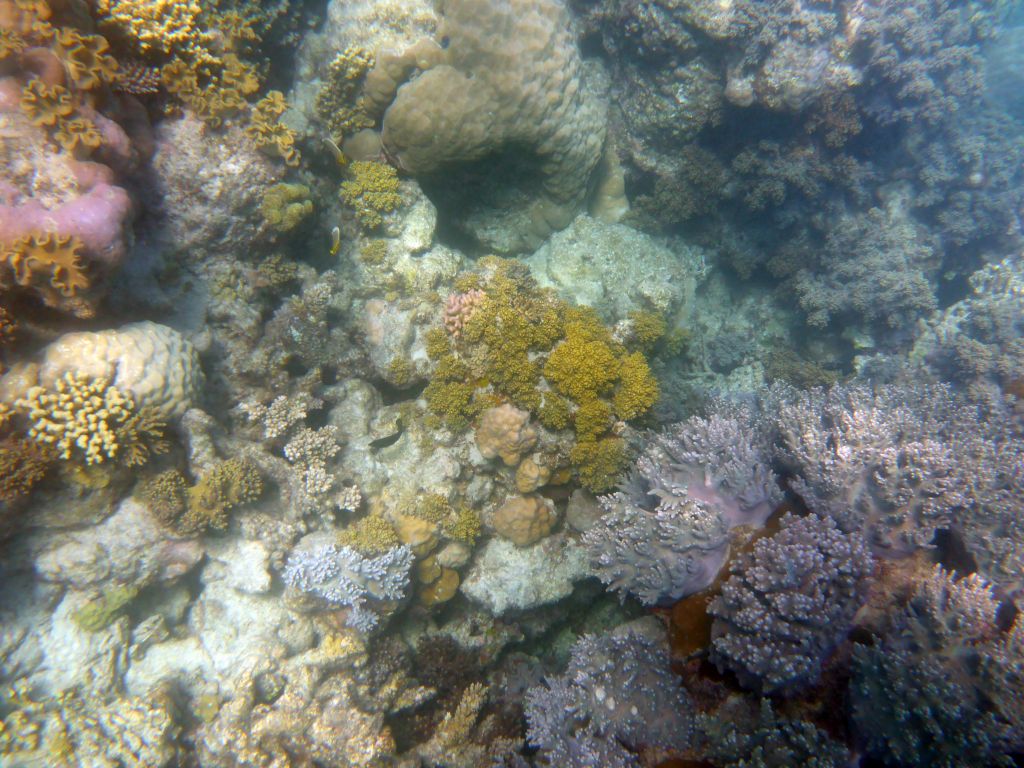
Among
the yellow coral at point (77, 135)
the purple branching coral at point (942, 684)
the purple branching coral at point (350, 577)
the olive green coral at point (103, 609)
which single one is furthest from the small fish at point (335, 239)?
the purple branching coral at point (942, 684)

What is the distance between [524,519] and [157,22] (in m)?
7.36

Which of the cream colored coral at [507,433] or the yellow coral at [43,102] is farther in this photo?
the cream colored coral at [507,433]

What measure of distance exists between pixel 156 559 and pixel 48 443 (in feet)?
5.79

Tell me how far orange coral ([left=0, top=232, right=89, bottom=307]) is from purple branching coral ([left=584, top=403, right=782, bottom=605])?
579 cm

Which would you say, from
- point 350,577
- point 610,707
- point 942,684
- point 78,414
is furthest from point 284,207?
point 942,684

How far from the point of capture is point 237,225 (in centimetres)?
612

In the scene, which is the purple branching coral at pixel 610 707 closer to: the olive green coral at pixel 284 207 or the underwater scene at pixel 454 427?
the underwater scene at pixel 454 427

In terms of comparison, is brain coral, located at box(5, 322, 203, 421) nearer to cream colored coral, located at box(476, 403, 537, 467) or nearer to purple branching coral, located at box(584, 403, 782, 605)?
cream colored coral, located at box(476, 403, 537, 467)

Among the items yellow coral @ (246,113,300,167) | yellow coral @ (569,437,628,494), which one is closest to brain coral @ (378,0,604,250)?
yellow coral @ (246,113,300,167)

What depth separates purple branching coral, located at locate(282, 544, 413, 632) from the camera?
5641 mm

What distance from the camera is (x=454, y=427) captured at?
630 cm

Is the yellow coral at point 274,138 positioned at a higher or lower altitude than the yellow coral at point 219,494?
higher

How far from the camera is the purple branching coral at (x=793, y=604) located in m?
3.92

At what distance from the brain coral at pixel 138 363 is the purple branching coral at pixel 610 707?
5163 millimetres
